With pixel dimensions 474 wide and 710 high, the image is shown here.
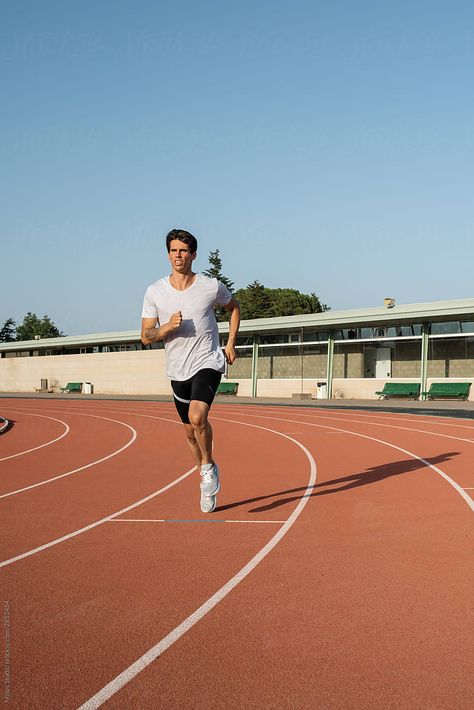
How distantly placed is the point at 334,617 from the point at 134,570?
1543 millimetres

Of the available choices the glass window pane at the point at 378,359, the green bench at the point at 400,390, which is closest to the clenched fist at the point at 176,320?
the green bench at the point at 400,390

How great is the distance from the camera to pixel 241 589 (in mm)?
4336

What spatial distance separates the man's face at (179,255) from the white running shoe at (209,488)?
1838 mm

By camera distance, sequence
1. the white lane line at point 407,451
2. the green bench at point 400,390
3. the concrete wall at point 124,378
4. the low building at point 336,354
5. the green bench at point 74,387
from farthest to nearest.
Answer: the green bench at point 74,387
the concrete wall at point 124,378
the green bench at point 400,390
the low building at point 336,354
the white lane line at point 407,451

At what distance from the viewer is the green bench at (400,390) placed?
3366 cm

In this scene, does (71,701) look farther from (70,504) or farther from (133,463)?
(133,463)

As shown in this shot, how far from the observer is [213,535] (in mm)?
5820

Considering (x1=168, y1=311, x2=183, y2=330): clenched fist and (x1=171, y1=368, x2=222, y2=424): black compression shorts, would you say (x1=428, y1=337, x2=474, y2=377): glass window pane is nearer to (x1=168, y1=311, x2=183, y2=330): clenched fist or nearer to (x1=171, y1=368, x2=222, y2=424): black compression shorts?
(x1=171, y1=368, x2=222, y2=424): black compression shorts

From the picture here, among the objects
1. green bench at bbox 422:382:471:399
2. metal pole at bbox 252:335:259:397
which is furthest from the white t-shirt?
metal pole at bbox 252:335:259:397

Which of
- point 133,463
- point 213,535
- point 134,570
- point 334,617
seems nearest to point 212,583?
point 134,570

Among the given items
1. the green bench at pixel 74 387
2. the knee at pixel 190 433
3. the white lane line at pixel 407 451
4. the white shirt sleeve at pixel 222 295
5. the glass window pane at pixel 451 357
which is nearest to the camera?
the white shirt sleeve at pixel 222 295

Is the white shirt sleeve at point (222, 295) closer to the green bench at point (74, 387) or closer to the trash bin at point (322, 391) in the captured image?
the trash bin at point (322, 391)

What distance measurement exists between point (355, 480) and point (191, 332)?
143 inches

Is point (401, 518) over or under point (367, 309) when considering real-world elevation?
under
